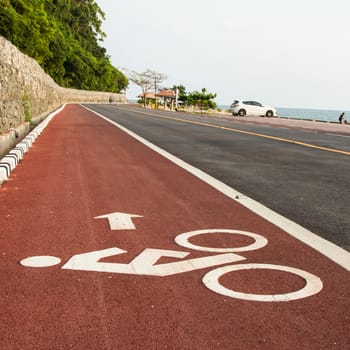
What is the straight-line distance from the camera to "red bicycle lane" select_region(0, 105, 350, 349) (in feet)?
8.76

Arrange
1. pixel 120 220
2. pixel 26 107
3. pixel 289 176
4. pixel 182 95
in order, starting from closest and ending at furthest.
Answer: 1. pixel 120 220
2. pixel 289 176
3. pixel 26 107
4. pixel 182 95

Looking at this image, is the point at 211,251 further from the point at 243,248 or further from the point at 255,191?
the point at 255,191

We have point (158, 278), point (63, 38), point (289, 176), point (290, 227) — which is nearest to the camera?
point (158, 278)

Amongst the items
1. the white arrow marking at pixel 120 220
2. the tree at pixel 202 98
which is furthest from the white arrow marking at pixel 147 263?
the tree at pixel 202 98

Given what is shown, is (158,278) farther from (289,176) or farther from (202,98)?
(202,98)

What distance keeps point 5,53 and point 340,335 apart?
12179mm

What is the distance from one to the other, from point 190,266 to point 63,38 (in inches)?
3767

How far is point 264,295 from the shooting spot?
10.5ft

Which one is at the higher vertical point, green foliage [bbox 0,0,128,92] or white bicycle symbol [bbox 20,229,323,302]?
green foliage [bbox 0,0,128,92]

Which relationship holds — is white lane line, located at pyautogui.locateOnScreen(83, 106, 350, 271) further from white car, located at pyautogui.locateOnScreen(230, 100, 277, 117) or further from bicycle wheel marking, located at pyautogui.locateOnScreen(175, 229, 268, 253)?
white car, located at pyautogui.locateOnScreen(230, 100, 277, 117)

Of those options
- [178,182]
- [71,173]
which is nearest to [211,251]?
[178,182]

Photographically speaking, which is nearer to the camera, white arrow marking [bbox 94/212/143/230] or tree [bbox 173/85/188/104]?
white arrow marking [bbox 94/212/143/230]

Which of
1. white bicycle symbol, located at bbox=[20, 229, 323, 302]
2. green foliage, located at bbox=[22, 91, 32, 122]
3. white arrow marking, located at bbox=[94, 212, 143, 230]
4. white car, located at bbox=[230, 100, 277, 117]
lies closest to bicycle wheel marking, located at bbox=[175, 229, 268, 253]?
white bicycle symbol, located at bbox=[20, 229, 323, 302]

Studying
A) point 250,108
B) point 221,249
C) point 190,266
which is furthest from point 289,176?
point 250,108
